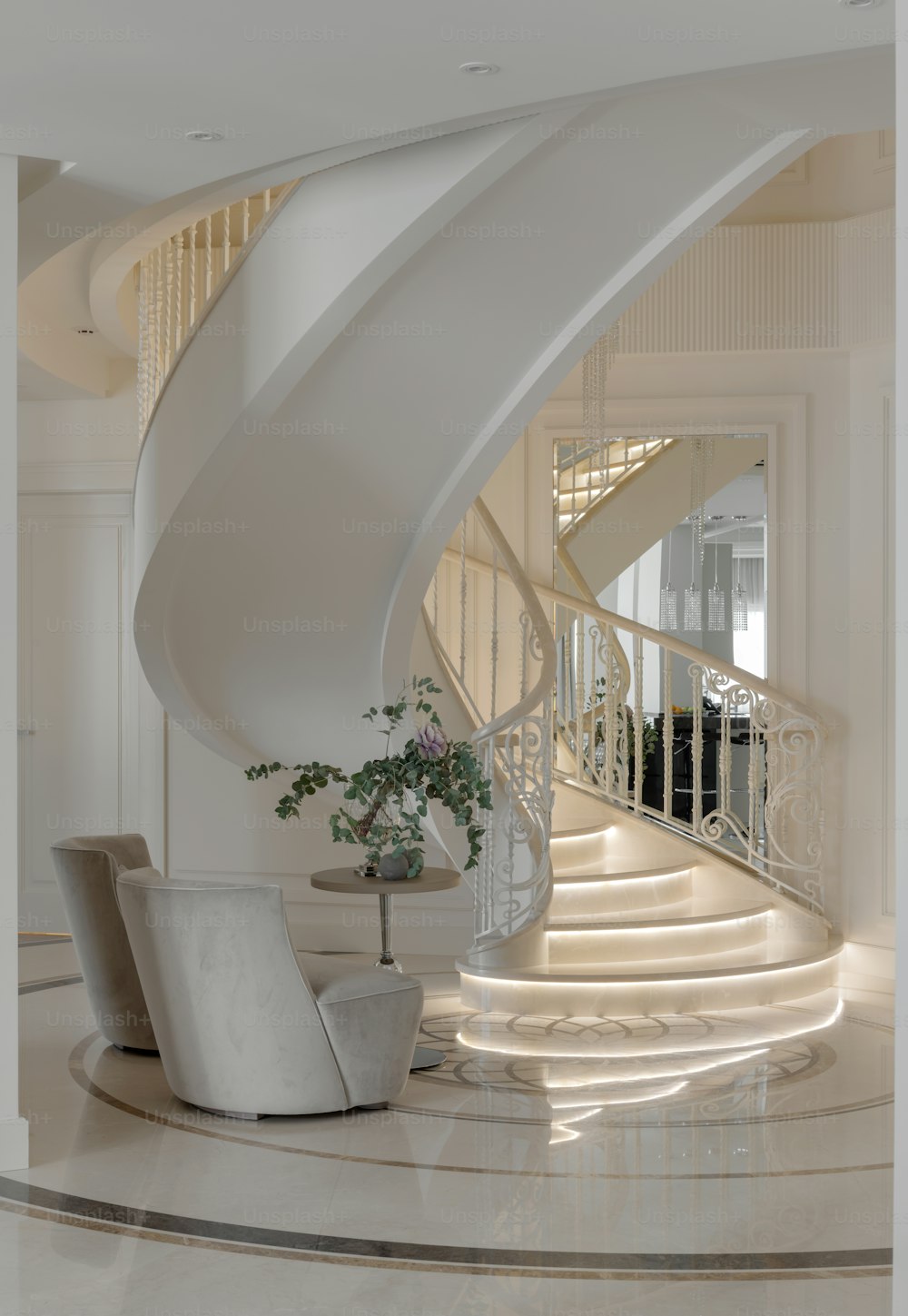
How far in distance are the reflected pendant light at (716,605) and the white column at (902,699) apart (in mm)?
5687

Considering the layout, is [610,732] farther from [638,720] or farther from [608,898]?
[608,898]

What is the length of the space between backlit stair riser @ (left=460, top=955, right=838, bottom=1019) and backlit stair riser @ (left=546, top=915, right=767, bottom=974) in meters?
0.20

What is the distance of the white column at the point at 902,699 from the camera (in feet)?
6.41

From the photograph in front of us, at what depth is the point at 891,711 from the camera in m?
6.88

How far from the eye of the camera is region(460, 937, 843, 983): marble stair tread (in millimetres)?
5852

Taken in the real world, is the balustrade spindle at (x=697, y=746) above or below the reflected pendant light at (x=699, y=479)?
below

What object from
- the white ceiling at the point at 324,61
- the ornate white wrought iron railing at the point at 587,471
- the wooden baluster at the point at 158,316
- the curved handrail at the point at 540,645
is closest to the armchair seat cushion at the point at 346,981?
the curved handrail at the point at 540,645

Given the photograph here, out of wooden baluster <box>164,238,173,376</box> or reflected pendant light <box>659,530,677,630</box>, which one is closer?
wooden baluster <box>164,238,173,376</box>

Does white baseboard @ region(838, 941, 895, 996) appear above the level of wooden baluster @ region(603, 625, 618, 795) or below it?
below

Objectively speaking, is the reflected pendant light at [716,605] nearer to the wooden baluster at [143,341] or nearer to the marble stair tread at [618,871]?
the marble stair tread at [618,871]

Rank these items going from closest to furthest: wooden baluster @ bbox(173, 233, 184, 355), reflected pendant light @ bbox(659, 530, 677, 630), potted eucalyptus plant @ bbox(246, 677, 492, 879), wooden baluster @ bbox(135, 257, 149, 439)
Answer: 1. potted eucalyptus plant @ bbox(246, 677, 492, 879)
2. wooden baluster @ bbox(173, 233, 184, 355)
3. wooden baluster @ bbox(135, 257, 149, 439)
4. reflected pendant light @ bbox(659, 530, 677, 630)

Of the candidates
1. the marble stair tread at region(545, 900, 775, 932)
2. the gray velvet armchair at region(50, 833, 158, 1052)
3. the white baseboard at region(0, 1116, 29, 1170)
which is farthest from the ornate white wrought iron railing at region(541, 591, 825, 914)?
the white baseboard at region(0, 1116, 29, 1170)

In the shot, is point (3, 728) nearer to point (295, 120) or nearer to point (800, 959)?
point (295, 120)

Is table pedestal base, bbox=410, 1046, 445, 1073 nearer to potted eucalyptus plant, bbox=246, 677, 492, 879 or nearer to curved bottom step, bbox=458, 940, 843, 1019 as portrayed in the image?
curved bottom step, bbox=458, 940, 843, 1019
